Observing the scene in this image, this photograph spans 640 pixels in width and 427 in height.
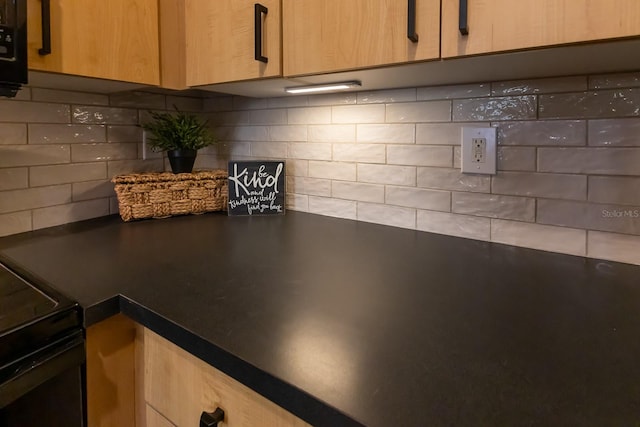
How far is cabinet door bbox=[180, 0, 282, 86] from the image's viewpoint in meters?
1.06

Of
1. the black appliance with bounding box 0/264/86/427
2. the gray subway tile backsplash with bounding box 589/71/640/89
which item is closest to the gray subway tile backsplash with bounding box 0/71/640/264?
the gray subway tile backsplash with bounding box 589/71/640/89

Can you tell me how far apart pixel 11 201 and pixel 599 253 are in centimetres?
158

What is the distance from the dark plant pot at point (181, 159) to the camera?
4.75 ft

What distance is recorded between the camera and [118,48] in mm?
1123

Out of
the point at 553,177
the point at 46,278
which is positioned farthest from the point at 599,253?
the point at 46,278

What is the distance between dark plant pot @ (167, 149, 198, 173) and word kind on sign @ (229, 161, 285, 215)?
156mm

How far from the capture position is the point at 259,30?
1.05m

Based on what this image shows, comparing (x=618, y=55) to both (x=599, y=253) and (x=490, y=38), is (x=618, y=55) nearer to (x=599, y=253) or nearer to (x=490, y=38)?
(x=490, y=38)

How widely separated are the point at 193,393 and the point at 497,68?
2.89 feet

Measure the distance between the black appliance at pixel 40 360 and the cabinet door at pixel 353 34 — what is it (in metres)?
0.73

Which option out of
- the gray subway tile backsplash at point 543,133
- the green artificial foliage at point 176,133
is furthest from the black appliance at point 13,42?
the gray subway tile backsplash at point 543,133

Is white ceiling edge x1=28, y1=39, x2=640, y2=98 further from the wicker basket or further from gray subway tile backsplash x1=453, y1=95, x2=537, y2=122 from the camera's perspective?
the wicker basket

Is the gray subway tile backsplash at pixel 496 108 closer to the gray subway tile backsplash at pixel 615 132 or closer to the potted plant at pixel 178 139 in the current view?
the gray subway tile backsplash at pixel 615 132

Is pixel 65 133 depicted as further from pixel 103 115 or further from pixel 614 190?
pixel 614 190
